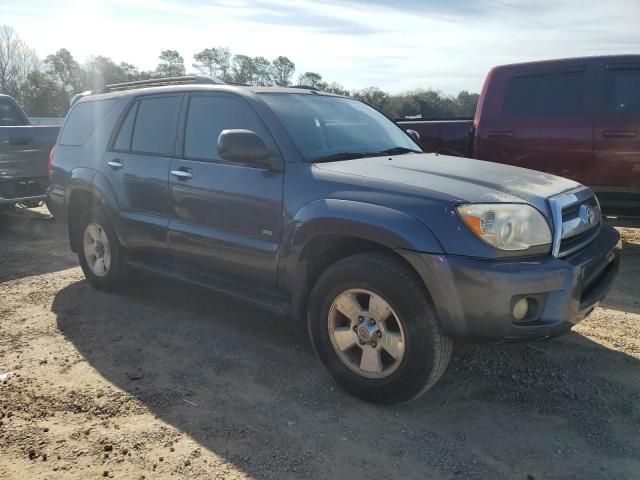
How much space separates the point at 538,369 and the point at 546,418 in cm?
56

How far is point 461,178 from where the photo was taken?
10.1 ft

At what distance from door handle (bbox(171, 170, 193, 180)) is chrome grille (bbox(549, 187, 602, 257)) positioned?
240 centimetres

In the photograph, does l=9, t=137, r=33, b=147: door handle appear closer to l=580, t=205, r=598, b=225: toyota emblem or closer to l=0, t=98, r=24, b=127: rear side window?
l=0, t=98, r=24, b=127: rear side window

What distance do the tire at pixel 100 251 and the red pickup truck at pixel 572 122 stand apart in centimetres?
403

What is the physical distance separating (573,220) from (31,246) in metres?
6.38


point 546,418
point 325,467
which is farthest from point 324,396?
point 546,418

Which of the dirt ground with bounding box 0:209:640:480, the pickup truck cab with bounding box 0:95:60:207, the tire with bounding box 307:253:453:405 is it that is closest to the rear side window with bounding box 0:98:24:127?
the pickup truck cab with bounding box 0:95:60:207

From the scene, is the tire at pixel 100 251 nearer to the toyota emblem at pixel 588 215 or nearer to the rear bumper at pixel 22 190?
the rear bumper at pixel 22 190

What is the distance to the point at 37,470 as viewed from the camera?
8.21 feet

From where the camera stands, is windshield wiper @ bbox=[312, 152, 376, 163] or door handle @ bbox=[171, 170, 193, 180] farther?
door handle @ bbox=[171, 170, 193, 180]

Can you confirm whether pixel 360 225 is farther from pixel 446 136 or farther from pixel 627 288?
pixel 446 136

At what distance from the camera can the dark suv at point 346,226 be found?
8.74 feet

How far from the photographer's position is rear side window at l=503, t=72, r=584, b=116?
5.87 meters

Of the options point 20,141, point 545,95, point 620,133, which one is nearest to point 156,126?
point 20,141
